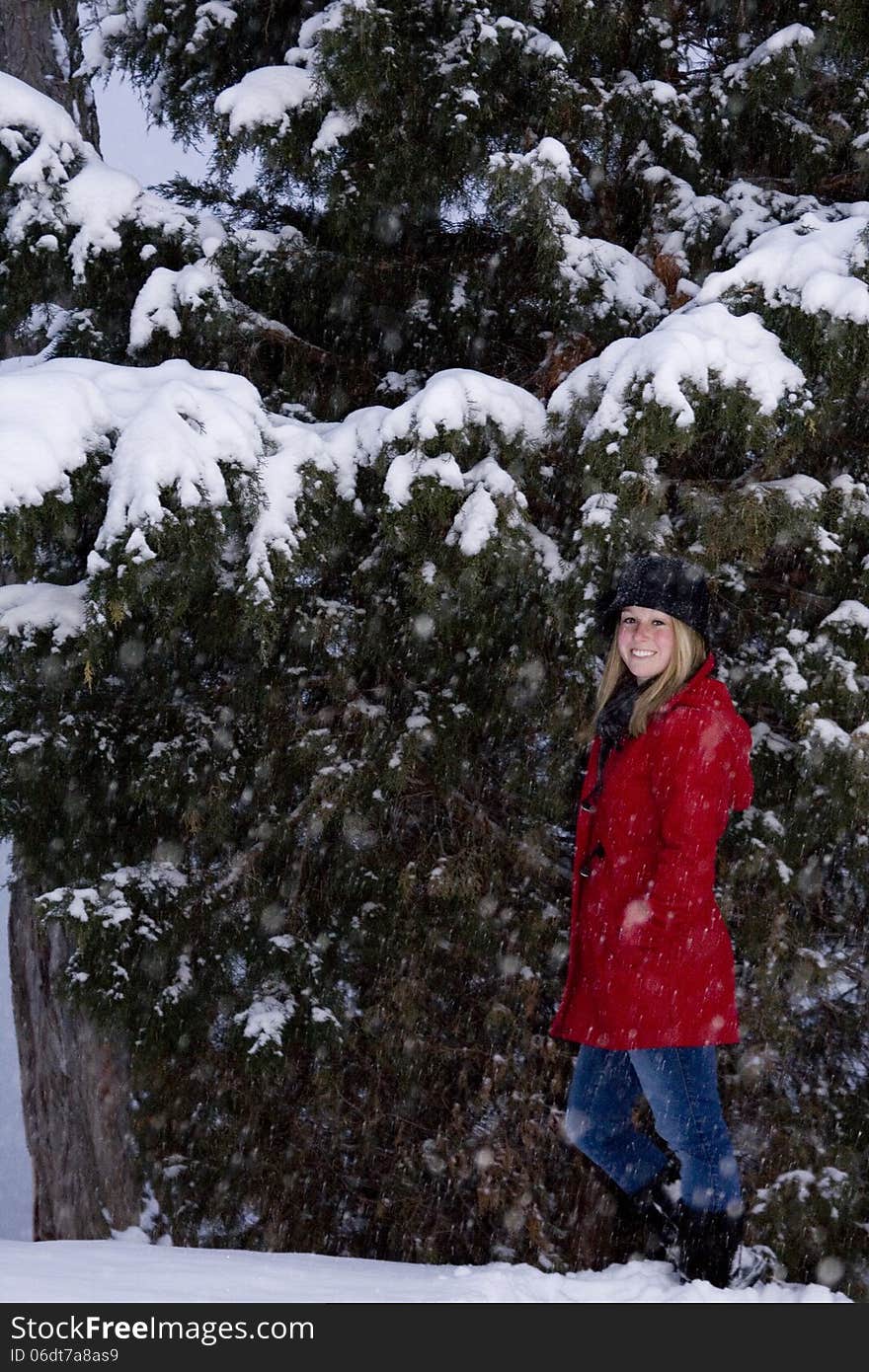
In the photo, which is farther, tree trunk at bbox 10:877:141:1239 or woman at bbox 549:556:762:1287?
tree trunk at bbox 10:877:141:1239

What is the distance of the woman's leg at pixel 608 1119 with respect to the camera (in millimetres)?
3102

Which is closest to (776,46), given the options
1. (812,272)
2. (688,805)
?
(812,272)

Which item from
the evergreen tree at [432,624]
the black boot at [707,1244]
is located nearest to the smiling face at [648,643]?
the evergreen tree at [432,624]

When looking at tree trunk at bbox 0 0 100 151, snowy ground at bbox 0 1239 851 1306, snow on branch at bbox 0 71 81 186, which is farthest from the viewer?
tree trunk at bbox 0 0 100 151

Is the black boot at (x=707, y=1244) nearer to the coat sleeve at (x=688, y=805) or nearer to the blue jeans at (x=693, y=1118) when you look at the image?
the blue jeans at (x=693, y=1118)

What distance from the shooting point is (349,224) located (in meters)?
4.43

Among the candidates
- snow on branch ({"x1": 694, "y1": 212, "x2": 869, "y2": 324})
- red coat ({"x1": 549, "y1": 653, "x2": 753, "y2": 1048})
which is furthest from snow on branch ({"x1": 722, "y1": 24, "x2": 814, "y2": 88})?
red coat ({"x1": 549, "y1": 653, "x2": 753, "y2": 1048})

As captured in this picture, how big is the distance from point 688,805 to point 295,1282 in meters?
1.44

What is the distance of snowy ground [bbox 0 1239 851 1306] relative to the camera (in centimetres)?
243

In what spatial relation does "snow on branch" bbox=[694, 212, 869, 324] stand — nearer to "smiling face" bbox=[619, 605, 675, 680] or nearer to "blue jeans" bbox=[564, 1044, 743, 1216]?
"smiling face" bbox=[619, 605, 675, 680]

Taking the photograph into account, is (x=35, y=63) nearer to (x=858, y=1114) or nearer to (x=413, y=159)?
(x=413, y=159)

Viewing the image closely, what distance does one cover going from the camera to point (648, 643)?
10.00ft

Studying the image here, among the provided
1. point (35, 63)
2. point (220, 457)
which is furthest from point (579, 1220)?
point (35, 63)

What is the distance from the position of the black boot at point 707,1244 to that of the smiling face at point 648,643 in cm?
133
